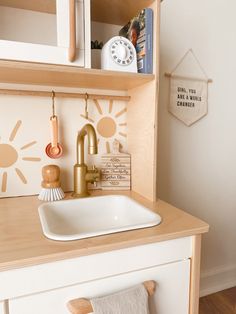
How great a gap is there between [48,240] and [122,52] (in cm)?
69

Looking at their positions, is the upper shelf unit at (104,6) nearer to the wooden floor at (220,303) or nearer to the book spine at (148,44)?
the book spine at (148,44)

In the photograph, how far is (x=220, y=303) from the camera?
150cm

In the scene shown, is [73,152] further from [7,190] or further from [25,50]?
[25,50]

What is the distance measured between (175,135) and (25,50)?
2.93ft

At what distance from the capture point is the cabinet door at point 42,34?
78 centimetres

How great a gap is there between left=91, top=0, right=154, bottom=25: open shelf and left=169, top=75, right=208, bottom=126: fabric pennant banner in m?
0.42

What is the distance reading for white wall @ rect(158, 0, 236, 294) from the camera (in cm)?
134

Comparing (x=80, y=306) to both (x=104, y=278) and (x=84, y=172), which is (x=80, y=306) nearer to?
(x=104, y=278)

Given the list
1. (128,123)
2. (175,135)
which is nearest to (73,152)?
(128,123)

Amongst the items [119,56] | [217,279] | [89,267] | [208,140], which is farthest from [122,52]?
[217,279]

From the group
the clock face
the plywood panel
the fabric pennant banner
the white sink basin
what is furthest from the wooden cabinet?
the fabric pennant banner

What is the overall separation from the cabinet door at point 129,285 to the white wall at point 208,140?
2.09ft

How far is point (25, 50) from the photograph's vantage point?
780 millimetres

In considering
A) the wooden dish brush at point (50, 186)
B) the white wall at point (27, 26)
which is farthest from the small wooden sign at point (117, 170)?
the white wall at point (27, 26)
